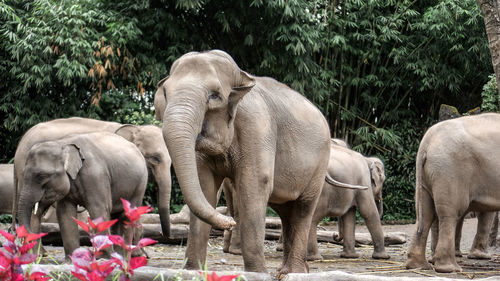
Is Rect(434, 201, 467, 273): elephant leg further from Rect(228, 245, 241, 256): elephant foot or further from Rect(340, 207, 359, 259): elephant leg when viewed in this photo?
Rect(228, 245, 241, 256): elephant foot

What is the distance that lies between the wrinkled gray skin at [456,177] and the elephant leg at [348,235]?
1.63m

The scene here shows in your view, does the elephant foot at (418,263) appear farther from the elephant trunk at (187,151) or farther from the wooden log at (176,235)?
the elephant trunk at (187,151)

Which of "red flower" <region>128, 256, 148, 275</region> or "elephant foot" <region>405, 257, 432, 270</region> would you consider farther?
"elephant foot" <region>405, 257, 432, 270</region>

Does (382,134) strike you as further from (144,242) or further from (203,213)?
(144,242)

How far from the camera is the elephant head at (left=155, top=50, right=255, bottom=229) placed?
14.3ft

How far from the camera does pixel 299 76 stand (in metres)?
15.5

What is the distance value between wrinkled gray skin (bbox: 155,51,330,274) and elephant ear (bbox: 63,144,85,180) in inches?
73.9

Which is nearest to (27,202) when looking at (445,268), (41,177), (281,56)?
(41,177)

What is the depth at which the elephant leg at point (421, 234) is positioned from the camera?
7.22m

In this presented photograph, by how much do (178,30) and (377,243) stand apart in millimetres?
7955

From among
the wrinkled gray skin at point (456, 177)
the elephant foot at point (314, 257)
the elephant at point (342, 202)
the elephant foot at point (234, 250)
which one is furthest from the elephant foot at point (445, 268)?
the elephant foot at point (234, 250)

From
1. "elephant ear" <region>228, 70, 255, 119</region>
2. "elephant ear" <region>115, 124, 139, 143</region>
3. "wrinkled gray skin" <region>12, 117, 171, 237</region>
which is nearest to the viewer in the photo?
"elephant ear" <region>228, 70, 255, 119</region>

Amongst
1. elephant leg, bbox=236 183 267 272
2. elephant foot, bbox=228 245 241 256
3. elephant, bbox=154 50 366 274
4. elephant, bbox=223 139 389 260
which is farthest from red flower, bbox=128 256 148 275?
elephant foot, bbox=228 245 241 256

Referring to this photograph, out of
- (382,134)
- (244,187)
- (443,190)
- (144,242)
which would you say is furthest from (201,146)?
(382,134)
